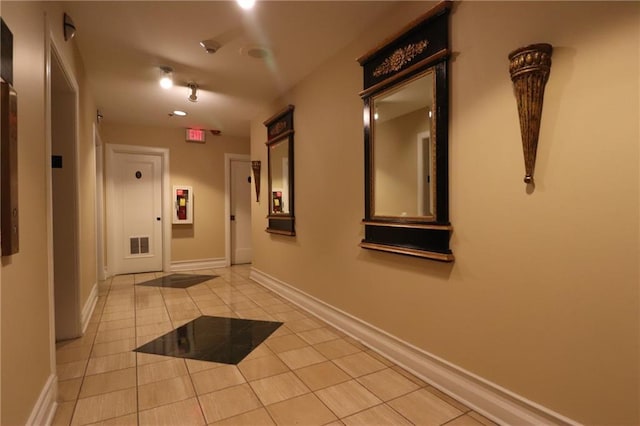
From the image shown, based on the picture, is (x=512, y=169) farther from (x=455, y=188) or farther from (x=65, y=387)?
(x=65, y=387)

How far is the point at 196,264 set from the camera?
595cm

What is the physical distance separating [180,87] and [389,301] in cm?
331

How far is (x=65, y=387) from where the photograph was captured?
2.01 meters

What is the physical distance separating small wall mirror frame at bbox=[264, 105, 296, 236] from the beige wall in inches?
69.8

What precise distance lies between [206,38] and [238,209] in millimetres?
4012

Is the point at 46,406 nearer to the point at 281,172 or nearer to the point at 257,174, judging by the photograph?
the point at 281,172

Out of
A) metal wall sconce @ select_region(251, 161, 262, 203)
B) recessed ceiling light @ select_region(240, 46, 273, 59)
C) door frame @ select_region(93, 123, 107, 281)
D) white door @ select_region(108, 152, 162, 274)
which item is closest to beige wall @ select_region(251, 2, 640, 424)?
recessed ceiling light @ select_region(240, 46, 273, 59)

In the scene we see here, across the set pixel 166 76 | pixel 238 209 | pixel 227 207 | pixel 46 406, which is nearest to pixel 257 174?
pixel 227 207

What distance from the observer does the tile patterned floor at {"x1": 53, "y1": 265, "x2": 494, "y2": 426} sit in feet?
5.67

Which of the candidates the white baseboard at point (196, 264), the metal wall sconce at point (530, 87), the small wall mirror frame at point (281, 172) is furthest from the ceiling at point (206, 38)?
the white baseboard at point (196, 264)

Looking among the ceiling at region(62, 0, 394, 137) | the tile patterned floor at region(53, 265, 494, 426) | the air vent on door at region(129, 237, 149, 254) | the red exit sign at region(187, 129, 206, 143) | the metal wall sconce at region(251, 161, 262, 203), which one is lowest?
the tile patterned floor at region(53, 265, 494, 426)

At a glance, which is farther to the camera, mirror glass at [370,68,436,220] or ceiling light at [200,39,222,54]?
ceiling light at [200,39,222,54]

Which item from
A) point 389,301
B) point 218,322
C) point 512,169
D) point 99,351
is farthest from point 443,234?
point 99,351

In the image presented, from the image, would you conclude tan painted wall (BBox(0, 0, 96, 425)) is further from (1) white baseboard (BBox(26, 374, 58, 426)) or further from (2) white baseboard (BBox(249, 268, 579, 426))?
(2) white baseboard (BBox(249, 268, 579, 426))
